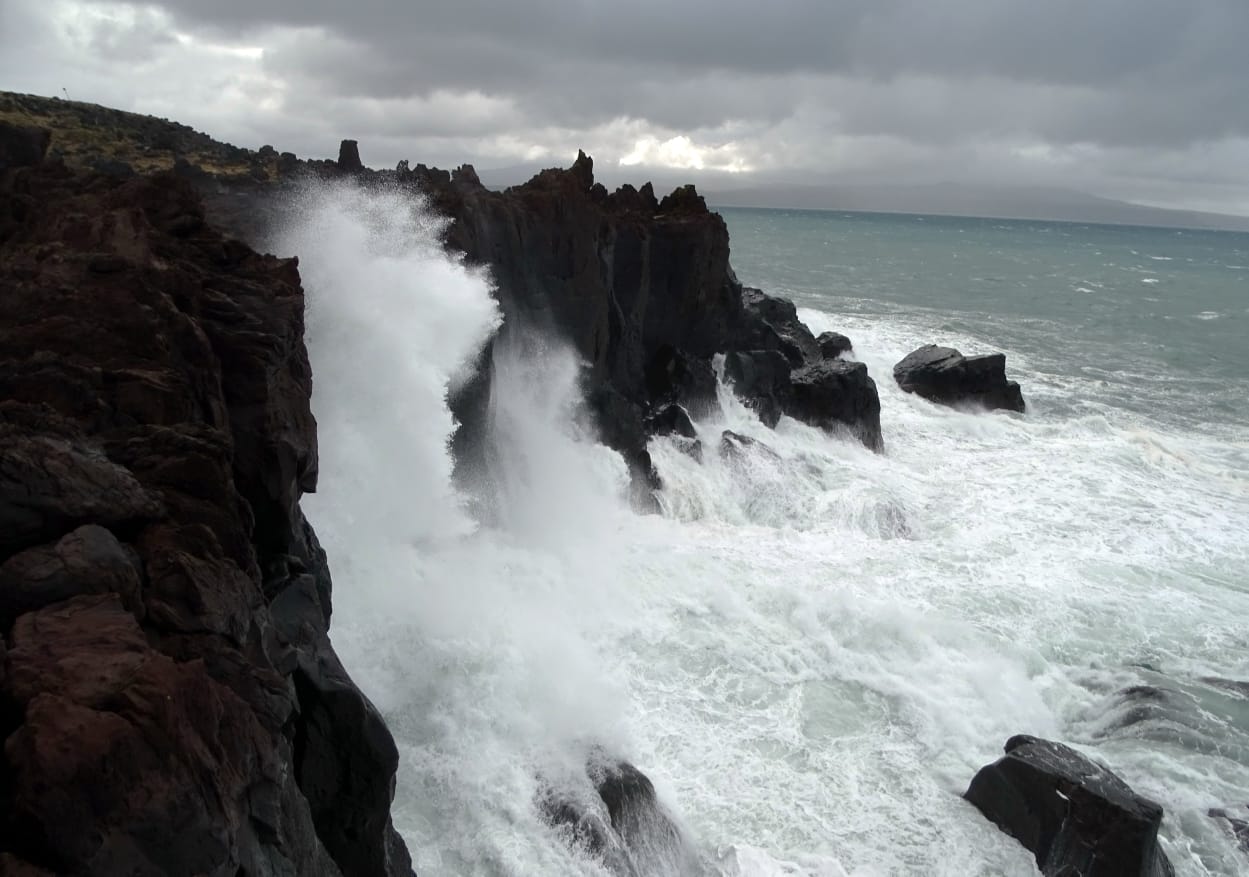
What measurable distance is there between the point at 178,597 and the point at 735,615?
14819 mm

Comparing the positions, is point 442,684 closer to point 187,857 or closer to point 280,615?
point 280,615

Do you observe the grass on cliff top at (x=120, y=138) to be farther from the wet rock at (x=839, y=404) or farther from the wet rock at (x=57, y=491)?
the wet rock at (x=57, y=491)

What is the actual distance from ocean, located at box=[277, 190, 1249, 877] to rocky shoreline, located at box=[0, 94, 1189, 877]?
Result: 56.4 inches

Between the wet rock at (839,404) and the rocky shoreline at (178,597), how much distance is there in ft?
69.0

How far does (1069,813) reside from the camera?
47.3 feet

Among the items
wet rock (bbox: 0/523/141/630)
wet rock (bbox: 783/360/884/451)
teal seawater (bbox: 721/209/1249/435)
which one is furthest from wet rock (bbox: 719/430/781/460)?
wet rock (bbox: 0/523/141/630)

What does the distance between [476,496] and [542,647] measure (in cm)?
576

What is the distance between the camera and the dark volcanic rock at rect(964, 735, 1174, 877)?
45.4ft

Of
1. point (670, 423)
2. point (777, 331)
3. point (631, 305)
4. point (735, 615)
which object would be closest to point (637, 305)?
point (631, 305)

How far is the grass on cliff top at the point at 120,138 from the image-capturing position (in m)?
42.7

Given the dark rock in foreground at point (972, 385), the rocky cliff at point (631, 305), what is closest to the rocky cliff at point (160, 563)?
the rocky cliff at point (631, 305)

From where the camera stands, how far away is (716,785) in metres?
15.5

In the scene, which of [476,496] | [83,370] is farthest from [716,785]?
[83,370]

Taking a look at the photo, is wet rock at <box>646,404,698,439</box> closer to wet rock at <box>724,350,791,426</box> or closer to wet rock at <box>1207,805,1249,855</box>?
wet rock at <box>724,350,791,426</box>
